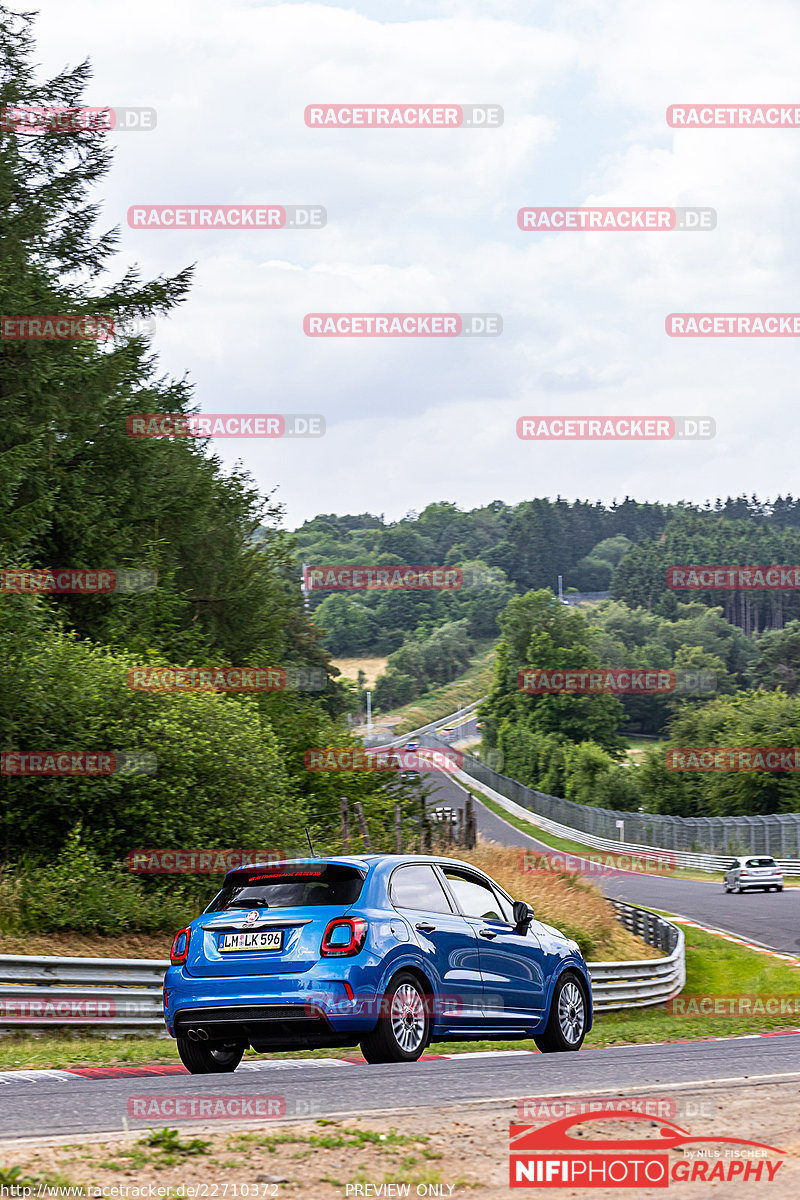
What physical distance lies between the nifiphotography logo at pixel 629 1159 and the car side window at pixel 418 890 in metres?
3.13

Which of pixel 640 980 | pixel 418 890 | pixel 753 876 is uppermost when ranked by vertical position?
pixel 418 890

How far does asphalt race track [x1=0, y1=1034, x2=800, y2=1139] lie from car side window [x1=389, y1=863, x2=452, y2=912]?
111cm

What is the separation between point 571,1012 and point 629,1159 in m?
5.83

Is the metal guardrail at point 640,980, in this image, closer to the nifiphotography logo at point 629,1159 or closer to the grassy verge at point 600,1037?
the grassy verge at point 600,1037

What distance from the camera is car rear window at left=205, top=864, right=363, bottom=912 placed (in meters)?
9.02

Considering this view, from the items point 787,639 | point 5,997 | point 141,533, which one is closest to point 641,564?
point 787,639

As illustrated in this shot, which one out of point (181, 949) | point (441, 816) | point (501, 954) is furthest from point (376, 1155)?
point (441, 816)

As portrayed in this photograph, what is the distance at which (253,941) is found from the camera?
29.3 ft

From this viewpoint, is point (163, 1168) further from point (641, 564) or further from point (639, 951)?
point (641, 564)

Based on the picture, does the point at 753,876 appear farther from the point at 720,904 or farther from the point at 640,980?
the point at 640,980

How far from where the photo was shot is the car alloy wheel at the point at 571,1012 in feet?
37.0

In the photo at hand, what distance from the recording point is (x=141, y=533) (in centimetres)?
3077

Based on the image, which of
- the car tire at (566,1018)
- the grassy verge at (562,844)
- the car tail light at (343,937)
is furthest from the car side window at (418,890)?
the grassy verge at (562,844)

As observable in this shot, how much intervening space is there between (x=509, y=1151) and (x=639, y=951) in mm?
21230
